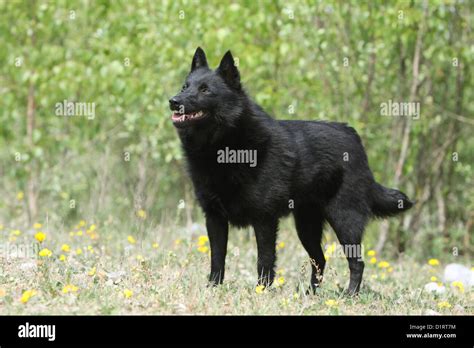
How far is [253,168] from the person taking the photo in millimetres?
5000

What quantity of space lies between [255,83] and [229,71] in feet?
12.2

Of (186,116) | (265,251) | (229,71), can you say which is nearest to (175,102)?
(186,116)

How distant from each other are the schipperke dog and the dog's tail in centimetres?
24

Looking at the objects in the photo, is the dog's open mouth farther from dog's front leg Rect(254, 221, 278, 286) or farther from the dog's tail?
the dog's tail

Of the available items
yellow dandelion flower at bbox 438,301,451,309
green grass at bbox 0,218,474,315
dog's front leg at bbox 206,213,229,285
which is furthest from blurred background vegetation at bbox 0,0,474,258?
yellow dandelion flower at bbox 438,301,451,309

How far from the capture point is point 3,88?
905 centimetres

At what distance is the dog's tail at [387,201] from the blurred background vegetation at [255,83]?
2.38 meters

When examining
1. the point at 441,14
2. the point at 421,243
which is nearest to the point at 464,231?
the point at 421,243

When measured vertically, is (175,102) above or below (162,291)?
above

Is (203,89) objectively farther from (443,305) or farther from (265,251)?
(443,305)

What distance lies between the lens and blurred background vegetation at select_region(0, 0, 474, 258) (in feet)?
25.9

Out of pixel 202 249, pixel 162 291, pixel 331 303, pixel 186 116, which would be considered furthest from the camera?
pixel 202 249

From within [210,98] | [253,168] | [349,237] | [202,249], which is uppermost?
[210,98]
